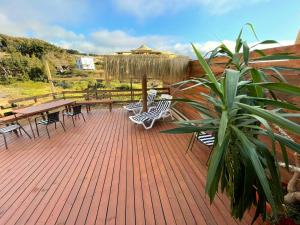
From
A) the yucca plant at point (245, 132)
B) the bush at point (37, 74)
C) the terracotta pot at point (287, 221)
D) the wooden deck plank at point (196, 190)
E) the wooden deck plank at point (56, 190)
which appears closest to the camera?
the yucca plant at point (245, 132)

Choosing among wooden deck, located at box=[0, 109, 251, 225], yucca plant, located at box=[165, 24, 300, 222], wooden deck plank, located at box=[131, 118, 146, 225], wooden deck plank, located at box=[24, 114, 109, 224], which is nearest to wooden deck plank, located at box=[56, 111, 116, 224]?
wooden deck, located at box=[0, 109, 251, 225]

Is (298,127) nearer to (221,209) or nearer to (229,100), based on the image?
(229,100)

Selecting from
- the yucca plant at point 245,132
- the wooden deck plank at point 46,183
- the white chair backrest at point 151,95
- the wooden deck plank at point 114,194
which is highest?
the yucca plant at point 245,132

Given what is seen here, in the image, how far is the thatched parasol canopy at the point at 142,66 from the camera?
4324 millimetres

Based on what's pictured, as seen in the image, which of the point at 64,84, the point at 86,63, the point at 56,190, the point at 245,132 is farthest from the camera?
the point at 64,84

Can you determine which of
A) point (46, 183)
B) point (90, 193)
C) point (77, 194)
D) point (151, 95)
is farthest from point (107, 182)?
point (151, 95)

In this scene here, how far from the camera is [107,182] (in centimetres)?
263

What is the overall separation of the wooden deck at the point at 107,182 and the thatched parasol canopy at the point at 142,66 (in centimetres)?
163

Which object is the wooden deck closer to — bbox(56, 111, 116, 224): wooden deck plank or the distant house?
bbox(56, 111, 116, 224): wooden deck plank

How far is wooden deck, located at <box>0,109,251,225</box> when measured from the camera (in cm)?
202

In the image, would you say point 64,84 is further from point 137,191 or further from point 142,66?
point 137,191

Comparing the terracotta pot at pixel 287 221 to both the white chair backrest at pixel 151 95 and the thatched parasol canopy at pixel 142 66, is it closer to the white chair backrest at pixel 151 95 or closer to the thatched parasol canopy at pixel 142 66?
the thatched parasol canopy at pixel 142 66

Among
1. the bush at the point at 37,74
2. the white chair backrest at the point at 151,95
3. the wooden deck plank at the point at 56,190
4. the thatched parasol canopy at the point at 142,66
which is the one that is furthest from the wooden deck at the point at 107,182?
the bush at the point at 37,74

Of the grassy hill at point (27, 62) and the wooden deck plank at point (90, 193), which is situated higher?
the grassy hill at point (27, 62)
